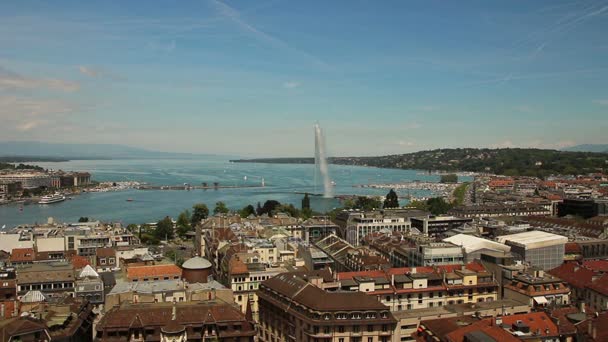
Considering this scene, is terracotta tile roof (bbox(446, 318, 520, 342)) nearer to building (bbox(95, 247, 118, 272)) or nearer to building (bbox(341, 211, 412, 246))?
building (bbox(95, 247, 118, 272))

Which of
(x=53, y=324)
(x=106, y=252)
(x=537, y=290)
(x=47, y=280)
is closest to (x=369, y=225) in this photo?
(x=106, y=252)

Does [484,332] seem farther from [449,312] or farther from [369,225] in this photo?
[369,225]

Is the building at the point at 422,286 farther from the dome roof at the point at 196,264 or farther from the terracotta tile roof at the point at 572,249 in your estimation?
the terracotta tile roof at the point at 572,249

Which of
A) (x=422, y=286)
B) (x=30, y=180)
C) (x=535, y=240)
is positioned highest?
(x=535, y=240)

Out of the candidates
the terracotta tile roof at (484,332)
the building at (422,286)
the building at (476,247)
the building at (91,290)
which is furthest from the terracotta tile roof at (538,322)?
the building at (91,290)

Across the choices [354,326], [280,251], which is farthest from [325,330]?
[280,251]

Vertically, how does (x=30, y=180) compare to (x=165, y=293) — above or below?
below
